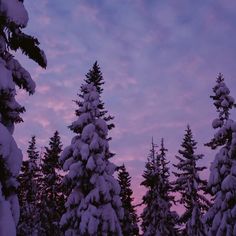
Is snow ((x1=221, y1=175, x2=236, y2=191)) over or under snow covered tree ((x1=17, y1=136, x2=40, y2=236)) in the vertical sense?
under

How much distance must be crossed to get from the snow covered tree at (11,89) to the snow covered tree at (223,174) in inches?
631

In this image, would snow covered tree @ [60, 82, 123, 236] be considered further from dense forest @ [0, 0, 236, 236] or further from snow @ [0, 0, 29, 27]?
snow @ [0, 0, 29, 27]

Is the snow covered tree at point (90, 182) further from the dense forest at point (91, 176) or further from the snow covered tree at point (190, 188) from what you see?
the snow covered tree at point (190, 188)

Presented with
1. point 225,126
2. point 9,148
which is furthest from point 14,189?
point 225,126

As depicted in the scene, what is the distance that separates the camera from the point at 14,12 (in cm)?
1148

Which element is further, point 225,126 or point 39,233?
point 39,233

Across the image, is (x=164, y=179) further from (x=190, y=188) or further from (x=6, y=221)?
(x=6, y=221)

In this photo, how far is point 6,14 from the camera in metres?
11.4

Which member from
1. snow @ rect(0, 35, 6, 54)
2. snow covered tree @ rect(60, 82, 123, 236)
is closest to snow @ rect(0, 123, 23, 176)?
snow @ rect(0, 35, 6, 54)

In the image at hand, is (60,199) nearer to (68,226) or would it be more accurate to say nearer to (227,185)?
(68,226)

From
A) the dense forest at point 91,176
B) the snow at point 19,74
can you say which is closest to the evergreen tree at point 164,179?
the dense forest at point 91,176

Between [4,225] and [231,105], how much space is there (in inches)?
855

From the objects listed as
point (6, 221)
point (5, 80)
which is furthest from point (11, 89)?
→ point (6, 221)

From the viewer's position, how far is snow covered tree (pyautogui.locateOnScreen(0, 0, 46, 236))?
393 inches
